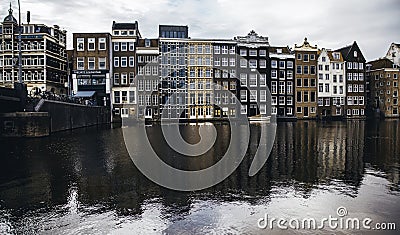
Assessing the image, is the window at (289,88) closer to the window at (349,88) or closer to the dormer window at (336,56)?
the dormer window at (336,56)

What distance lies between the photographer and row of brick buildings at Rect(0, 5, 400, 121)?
7912cm

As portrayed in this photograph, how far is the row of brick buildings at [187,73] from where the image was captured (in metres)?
79.1

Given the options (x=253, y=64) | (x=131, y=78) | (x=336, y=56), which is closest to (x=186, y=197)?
(x=131, y=78)

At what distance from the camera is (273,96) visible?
302ft

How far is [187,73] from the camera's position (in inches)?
3386

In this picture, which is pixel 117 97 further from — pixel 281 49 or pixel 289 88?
pixel 281 49

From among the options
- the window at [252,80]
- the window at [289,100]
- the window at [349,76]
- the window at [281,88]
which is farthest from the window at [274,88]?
the window at [349,76]

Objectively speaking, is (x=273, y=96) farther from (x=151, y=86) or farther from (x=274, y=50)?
(x=151, y=86)

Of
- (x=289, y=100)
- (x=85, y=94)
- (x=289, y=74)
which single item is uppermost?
(x=289, y=74)

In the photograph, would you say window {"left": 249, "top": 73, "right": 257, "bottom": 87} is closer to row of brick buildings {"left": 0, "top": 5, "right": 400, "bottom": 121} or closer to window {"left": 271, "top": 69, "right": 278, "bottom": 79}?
row of brick buildings {"left": 0, "top": 5, "right": 400, "bottom": 121}

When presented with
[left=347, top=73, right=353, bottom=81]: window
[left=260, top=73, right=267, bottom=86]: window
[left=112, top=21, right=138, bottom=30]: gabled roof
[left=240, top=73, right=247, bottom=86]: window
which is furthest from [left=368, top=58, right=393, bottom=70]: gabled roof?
[left=112, top=21, right=138, bottom=30]: gabled roof

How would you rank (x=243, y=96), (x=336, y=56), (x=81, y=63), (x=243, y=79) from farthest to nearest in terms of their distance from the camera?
(x=336, y=56) < (x=243, y=96) < (x=243, y=79) < (x=81, y=63)

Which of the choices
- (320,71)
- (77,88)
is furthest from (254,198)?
(320,71)

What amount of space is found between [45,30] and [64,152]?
6602 cm
